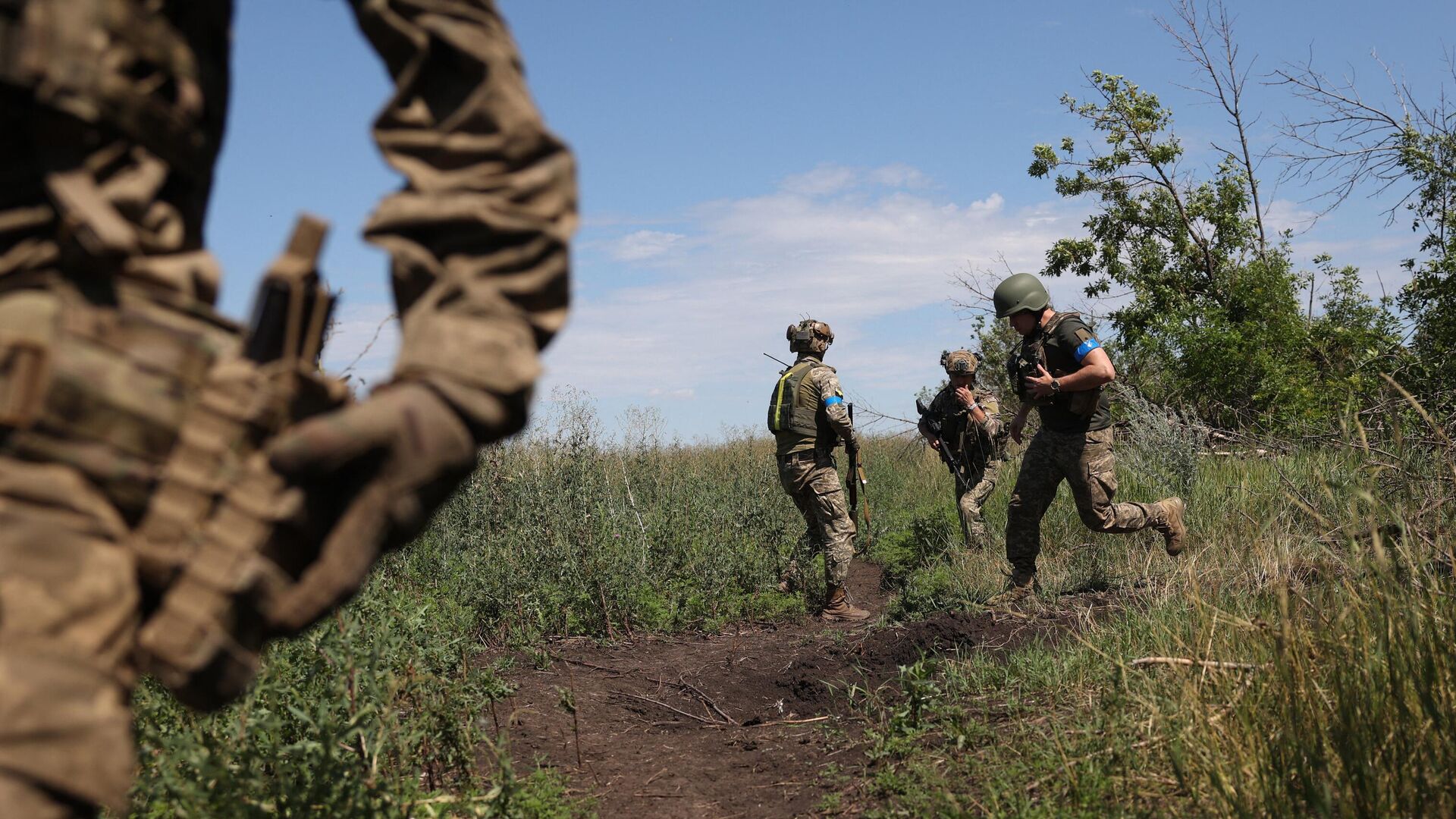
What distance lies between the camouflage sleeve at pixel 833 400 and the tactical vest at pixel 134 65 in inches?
285

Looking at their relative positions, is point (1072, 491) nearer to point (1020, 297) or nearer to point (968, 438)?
point (1020, 297)

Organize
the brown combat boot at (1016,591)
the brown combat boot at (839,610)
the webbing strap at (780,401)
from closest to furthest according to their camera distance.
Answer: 1. the brown combat boot at (1016,591)
2. the brown combat boot at (839,610)
3. the webbing strap at (780,401)

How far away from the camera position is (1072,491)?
712cm

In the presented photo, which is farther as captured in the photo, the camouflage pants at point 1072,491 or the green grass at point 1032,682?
the camouflage pants at point 1072,491

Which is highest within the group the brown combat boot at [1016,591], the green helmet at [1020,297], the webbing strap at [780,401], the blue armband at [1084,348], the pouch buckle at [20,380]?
the green helmet at [1020,297]

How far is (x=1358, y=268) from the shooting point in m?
14.1

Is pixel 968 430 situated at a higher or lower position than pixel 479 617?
higher

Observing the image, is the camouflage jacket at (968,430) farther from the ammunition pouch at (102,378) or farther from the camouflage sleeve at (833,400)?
the ammunition pouch at (102,378)

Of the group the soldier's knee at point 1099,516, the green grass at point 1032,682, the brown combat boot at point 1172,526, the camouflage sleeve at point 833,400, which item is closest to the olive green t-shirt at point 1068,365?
the soldier's knee at point 1099,516

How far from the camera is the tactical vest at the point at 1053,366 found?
685 centimetres

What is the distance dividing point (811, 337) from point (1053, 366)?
2.44 m

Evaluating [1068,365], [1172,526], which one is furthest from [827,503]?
[1172,526]

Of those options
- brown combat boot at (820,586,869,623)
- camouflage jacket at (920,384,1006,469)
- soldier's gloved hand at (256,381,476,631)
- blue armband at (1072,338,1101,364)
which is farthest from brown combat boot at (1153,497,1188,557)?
soldier's gloved hand at (256,381,476,631)

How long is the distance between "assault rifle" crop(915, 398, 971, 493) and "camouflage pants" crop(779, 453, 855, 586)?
198cm
